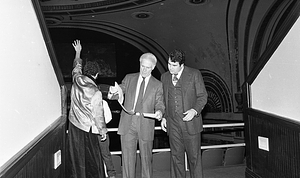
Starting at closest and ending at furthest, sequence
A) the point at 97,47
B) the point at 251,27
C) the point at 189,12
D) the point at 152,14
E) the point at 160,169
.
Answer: the point at 160,169, the point at 251,27, the point at 189,12, the point at 152,14, the point at 97,47

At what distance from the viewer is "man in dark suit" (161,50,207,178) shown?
3.13 meters

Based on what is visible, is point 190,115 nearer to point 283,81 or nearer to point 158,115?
point 158,115

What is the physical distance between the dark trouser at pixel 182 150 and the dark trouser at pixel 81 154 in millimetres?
815

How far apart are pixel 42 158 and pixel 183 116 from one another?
147 centimetres

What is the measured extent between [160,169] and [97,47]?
7.31 meters

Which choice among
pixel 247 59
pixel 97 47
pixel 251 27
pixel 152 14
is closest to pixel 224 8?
pixel 251 27

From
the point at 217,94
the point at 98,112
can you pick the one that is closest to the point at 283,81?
the point at 98,112

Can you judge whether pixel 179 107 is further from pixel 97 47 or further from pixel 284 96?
pixel 97 47

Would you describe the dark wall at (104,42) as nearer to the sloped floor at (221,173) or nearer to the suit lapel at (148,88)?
the sloped floor at (221,173)

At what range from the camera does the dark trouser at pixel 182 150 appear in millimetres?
3131

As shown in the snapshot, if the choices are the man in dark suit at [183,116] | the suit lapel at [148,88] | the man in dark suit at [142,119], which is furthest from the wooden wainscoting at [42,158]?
the man in dark suit at [183,116]

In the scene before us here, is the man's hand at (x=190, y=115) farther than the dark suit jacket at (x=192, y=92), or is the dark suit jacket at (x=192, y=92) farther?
the dark suit jacket at (x=192, y=92)

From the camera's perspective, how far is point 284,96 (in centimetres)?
279

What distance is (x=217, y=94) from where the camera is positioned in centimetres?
953
